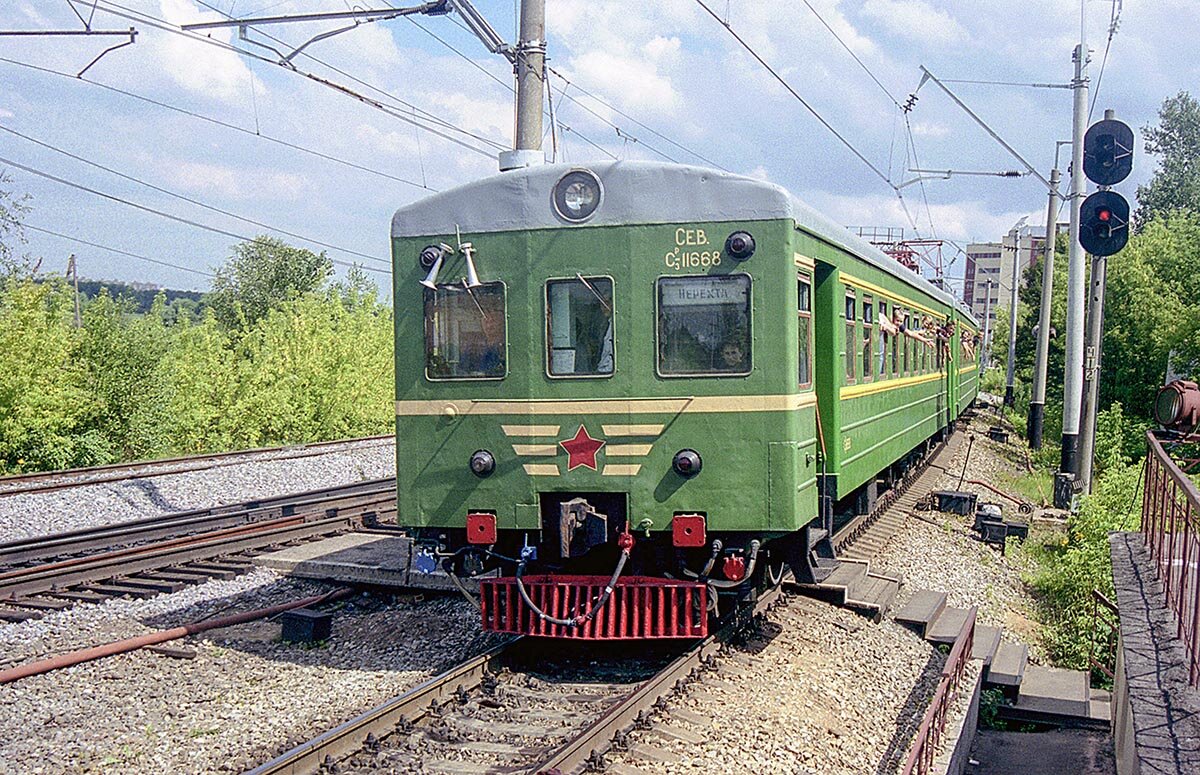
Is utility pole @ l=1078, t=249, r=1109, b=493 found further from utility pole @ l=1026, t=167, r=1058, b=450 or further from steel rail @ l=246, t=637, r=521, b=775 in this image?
steel rail @ l=246, t=637, r=521, b=775

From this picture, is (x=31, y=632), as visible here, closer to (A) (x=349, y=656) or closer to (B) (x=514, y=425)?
(A) (x=349, y=656)

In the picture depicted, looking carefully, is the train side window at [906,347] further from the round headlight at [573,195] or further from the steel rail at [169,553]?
the steel rail at [169,553]

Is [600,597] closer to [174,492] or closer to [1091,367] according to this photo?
[174,492]

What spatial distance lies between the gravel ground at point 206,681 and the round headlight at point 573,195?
3215 millimetres

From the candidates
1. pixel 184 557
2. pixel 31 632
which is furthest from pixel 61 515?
pixel 31 632

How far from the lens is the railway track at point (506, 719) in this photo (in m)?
5.65

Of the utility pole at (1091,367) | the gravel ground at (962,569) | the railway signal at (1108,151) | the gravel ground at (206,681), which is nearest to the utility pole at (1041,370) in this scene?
the utility pole at (1091,367)

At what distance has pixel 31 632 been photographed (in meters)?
8.55

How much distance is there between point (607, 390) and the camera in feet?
24.5

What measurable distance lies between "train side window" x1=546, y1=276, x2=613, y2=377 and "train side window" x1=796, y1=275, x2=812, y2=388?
1.30 meters

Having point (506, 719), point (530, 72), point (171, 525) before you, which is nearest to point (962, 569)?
point (530, 72)

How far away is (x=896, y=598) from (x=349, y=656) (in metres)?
5.03

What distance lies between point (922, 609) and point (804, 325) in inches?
136

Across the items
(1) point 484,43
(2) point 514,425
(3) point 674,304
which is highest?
(1) point 484,43
